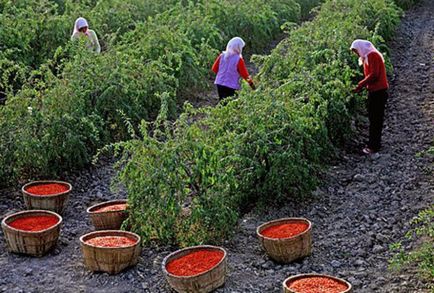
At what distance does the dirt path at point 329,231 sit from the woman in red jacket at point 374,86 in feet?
0.92

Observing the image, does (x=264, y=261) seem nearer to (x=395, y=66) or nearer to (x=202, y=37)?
(x=202, y=37)

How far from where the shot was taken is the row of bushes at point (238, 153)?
6512 millimetres

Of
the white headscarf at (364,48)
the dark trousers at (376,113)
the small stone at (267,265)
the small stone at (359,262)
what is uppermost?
the white headscarf at (364,48)

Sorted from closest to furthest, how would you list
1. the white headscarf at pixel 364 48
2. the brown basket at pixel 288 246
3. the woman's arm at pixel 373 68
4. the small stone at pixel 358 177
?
the brown basket at pixel 288 246 < the small stone at pixel 358 177 < the woman's arm at pixel 373 68 < the white headscarf at pixel 364 48

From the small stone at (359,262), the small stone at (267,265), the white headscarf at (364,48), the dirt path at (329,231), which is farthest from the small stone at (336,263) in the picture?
the white headscarf at (364,48)

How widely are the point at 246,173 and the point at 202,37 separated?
22.5ft

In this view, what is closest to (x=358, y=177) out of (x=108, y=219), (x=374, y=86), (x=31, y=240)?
(x=374, y=86)

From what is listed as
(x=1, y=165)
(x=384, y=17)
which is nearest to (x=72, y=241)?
(x=1, y=165)

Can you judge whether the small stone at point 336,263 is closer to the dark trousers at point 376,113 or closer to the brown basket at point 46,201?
the brown basket at point 46,201

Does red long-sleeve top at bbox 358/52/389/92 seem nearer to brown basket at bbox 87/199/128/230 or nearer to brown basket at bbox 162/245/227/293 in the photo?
brown basket at bbox 87/199/128/230

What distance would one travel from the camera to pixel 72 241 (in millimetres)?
6945

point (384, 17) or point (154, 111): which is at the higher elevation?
point (384, 17)

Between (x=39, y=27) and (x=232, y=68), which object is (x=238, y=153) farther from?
(x=39, y=27)

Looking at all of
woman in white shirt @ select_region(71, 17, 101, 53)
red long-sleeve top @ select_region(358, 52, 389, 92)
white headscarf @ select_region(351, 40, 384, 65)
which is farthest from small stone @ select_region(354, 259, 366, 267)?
woman in white shirt @ select_region(71, 17, 101, 53)
